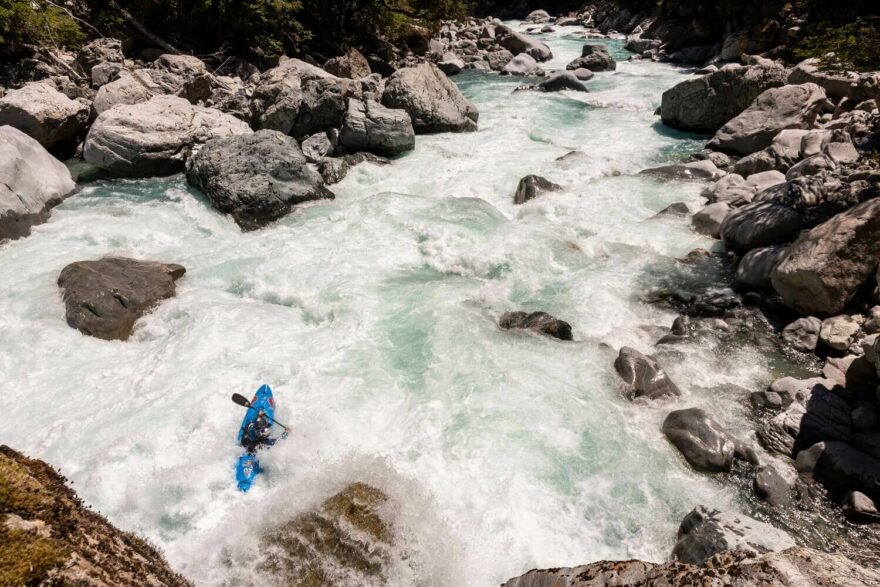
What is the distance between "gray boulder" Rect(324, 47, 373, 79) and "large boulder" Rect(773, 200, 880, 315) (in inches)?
651

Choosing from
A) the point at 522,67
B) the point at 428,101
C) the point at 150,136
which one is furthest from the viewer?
the point at 522,67

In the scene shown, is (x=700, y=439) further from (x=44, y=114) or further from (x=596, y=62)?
(x=596, y=62)

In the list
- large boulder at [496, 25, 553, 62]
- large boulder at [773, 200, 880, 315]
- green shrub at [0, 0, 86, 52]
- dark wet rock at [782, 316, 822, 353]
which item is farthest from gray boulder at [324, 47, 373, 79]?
dark wet rock at [782, 316, 822, 353]

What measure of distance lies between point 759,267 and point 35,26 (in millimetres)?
19770

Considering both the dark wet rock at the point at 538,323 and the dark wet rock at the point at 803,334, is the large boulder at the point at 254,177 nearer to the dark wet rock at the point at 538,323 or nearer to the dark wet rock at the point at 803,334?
the dark wet rock at the point at 538,323

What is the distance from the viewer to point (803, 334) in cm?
725

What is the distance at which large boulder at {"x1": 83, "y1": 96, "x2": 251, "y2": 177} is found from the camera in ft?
37.9

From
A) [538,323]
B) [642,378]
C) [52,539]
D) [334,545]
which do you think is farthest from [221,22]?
[52,539]

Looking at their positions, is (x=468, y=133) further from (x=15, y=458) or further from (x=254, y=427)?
(x=15, y=458)

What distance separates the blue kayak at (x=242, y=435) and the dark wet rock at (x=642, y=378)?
4589 mm

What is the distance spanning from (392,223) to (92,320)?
566cm

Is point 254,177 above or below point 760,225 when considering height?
below

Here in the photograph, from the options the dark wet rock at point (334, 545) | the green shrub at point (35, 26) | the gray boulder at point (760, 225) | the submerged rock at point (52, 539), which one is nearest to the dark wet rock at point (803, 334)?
the gray boulder at point (760, 225)

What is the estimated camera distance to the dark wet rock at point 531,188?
38.5 ft
